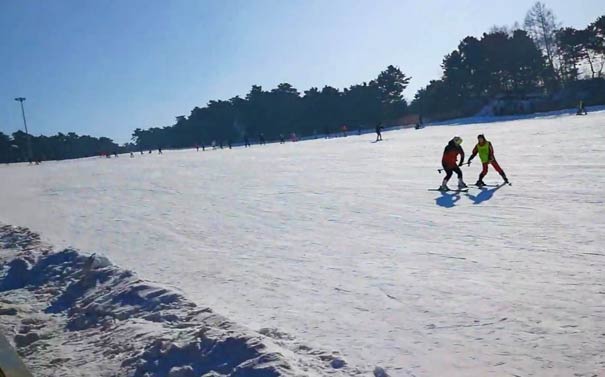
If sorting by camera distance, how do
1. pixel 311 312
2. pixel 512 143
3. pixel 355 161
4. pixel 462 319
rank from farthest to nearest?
pixel 355 161 < pixel 512 143 < pixel 311 312 < pixel 462 319

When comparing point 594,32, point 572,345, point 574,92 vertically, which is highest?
point 594,32

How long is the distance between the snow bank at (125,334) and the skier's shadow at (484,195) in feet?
25.3

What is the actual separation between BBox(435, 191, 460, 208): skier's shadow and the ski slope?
0.07m

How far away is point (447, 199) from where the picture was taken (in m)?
12.0

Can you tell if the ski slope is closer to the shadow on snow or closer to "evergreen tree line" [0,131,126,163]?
the shadow on snow

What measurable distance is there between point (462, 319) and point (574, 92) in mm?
50816

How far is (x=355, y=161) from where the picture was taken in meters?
23.8

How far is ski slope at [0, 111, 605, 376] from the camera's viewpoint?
14.7 feet

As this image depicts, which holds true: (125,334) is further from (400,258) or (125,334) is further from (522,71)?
(522,71)

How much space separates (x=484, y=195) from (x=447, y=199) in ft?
2.98

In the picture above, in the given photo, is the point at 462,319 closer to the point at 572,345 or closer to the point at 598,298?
the point at 572,345

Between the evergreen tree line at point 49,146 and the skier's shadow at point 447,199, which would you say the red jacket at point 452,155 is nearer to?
the skier's shadow at point 447,199

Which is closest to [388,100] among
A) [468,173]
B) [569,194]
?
[468,173]

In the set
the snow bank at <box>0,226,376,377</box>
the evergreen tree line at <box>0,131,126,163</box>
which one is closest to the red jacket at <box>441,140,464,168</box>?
the snow bank at <box>0,226,376,377</box>
